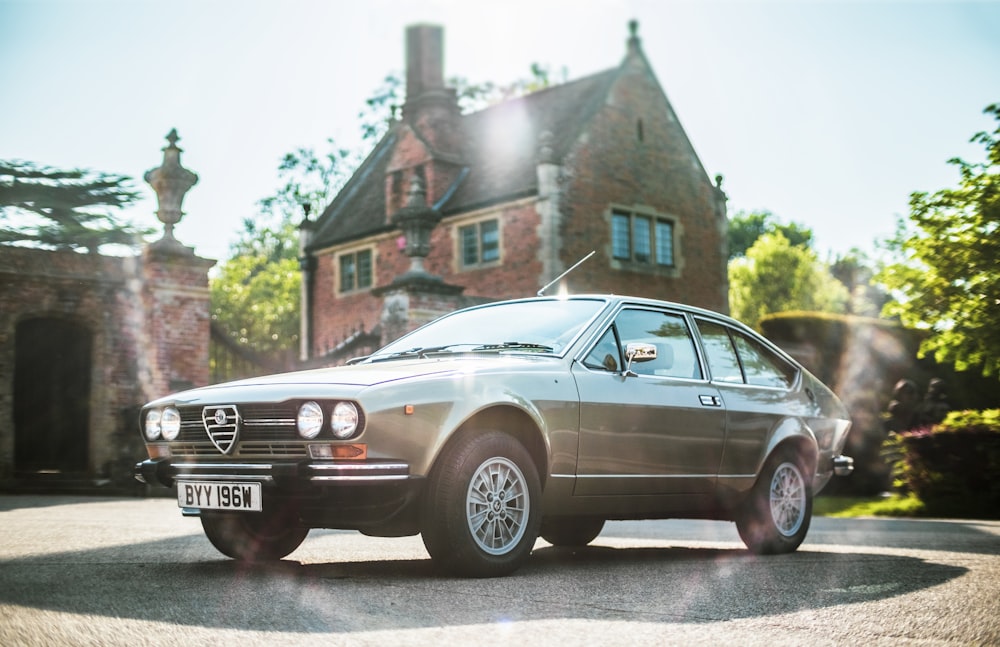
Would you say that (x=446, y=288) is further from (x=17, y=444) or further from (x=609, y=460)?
(x=609, y=460)

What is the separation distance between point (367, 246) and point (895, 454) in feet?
62.4

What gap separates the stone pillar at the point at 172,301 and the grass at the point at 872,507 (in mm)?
10118

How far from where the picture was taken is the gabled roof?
3088 cm

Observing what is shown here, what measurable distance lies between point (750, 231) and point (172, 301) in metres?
65.0

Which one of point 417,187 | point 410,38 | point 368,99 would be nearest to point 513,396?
point 417,187

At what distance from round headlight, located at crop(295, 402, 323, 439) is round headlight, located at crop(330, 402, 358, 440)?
73 millimetres

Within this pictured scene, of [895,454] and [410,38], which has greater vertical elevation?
[410,38]

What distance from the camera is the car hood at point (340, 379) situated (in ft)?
19.1

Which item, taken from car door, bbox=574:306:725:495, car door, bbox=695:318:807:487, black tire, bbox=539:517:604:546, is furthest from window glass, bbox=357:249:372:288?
car door, bbox=574:306:725:495

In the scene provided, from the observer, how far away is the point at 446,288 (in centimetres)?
1952

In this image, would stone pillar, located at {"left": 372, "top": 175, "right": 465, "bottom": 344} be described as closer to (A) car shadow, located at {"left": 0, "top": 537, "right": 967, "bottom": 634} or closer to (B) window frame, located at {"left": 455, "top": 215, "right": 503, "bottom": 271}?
(B) window frame, located at {"left": 455, "top": 215, "right": 503, "bottom": 271}

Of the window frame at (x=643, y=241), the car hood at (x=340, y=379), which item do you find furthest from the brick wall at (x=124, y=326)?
the window frame at (x=643, y=241)

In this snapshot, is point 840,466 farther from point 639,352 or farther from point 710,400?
point 639,352

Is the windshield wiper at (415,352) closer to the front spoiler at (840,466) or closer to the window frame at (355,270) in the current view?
the front spoiler at (840,466)
